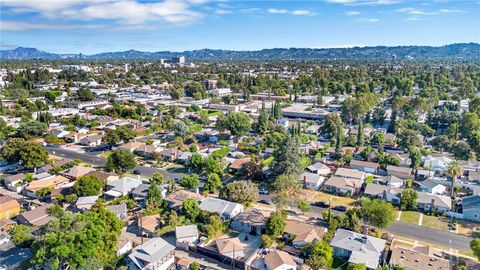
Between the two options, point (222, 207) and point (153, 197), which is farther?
point (153, 197)

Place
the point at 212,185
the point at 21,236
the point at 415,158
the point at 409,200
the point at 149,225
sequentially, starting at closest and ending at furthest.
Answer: the point at 21,236 < the point at 149,225 < the point at 409,200 < the point at 212,185 < the point at 415,158

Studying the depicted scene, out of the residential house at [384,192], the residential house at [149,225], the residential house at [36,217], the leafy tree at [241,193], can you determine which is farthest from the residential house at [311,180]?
the residential house at [36,217]

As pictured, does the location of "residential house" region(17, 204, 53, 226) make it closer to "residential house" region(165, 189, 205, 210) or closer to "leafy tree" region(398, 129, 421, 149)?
"residential house" region(165, 189, 205, 210)

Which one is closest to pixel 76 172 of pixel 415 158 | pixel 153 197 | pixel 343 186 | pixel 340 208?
pixel 153 197

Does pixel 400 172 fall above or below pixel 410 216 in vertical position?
above

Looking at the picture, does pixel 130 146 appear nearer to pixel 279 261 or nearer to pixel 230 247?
pixel 230 247

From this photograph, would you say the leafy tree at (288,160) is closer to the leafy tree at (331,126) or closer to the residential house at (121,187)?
the residential house at (121,187)
